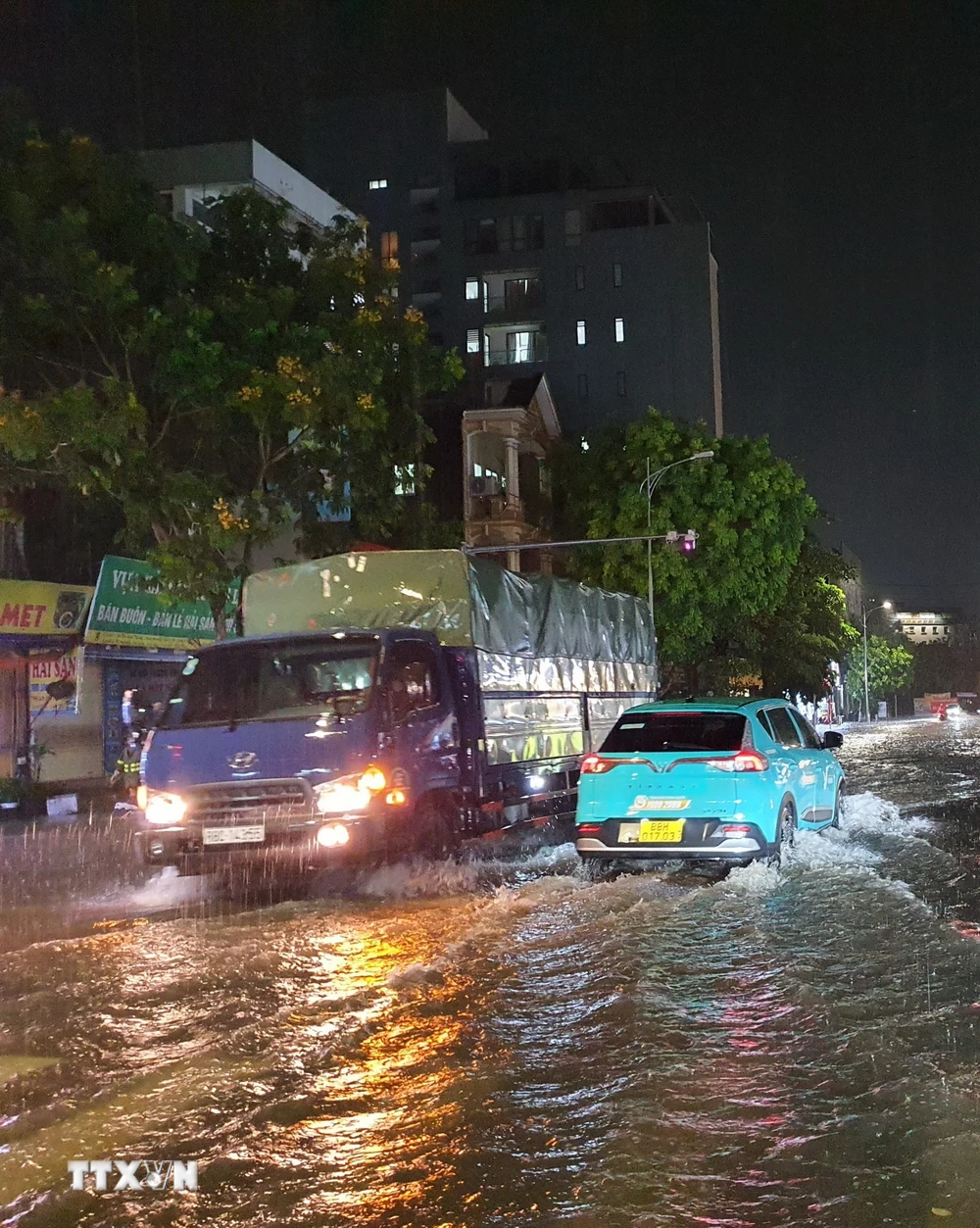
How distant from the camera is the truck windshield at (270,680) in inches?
440

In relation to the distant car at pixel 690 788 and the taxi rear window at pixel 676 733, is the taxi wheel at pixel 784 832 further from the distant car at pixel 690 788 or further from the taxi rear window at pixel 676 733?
the taxi rear window at pixel 676 733

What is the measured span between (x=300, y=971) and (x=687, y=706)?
495cm

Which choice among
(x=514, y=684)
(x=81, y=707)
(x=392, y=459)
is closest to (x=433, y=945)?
(x=514, y=684)

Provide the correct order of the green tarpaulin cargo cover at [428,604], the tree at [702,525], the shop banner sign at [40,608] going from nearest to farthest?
1. the green tarpaulin cargo cover at [428,604]
2. the shop banner sign at [40,608]
3. the tree at [702,525]

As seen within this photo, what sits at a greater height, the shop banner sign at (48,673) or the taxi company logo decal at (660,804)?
the shop banner sign at (48,673)

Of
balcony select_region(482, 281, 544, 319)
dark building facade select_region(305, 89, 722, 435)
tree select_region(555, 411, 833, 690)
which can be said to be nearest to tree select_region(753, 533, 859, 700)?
tree select_region(555, 411, 833, 690)

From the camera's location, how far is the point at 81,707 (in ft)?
87.6

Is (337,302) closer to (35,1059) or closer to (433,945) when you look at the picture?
(433,945)

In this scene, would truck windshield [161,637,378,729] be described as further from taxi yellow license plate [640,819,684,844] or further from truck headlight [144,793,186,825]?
taxi yellow license plate [640,819,684,844]

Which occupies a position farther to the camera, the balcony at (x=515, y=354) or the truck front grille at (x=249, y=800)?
the balcony at (x=515, y=354)

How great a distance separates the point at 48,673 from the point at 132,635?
69.6 inches

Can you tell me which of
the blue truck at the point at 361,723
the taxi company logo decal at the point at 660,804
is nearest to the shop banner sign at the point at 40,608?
the blue truck at the point at 361,723

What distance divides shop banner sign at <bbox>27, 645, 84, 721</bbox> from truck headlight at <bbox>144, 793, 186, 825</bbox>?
14501 millimetres

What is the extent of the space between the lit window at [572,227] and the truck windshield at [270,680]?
5839 cm
